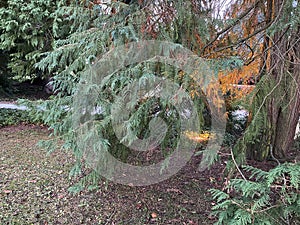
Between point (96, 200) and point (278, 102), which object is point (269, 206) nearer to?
point (278, 102)

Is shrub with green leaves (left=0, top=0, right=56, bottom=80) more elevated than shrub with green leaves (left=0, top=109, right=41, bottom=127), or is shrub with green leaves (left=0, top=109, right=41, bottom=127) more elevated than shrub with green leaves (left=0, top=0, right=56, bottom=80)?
shrub with green leaves (left=0, top=0, right=56, bottom=80)

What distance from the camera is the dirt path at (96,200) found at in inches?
92.7

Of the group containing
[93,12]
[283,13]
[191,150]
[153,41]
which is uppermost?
[283,13]

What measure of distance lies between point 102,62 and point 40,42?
10.3 feet

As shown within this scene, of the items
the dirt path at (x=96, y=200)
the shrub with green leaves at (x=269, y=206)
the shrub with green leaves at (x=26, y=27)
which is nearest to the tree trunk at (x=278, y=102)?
the shrub with green leaves at (x=269, y=206)

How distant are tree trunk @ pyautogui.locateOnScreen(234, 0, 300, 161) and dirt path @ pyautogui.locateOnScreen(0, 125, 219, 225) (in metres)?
0.71

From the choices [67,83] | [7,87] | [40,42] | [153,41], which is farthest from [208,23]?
[7,87]

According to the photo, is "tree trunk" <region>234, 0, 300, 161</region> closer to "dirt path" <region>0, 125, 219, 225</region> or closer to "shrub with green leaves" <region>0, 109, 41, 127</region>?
"dirt path" <region>0, 125, 219, 225</region>

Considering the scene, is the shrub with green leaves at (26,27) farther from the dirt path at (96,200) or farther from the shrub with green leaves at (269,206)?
the shrub with green leaves at (269,206)

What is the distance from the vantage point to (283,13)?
2012mm

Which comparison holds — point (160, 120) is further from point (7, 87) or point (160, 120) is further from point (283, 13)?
point (7, 87)

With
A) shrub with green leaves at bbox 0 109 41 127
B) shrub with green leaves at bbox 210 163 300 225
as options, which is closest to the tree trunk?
shrub with green leaves at bbox 210 163 300 225

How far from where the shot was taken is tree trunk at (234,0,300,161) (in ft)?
7.39

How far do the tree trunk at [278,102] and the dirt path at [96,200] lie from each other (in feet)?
2.34
